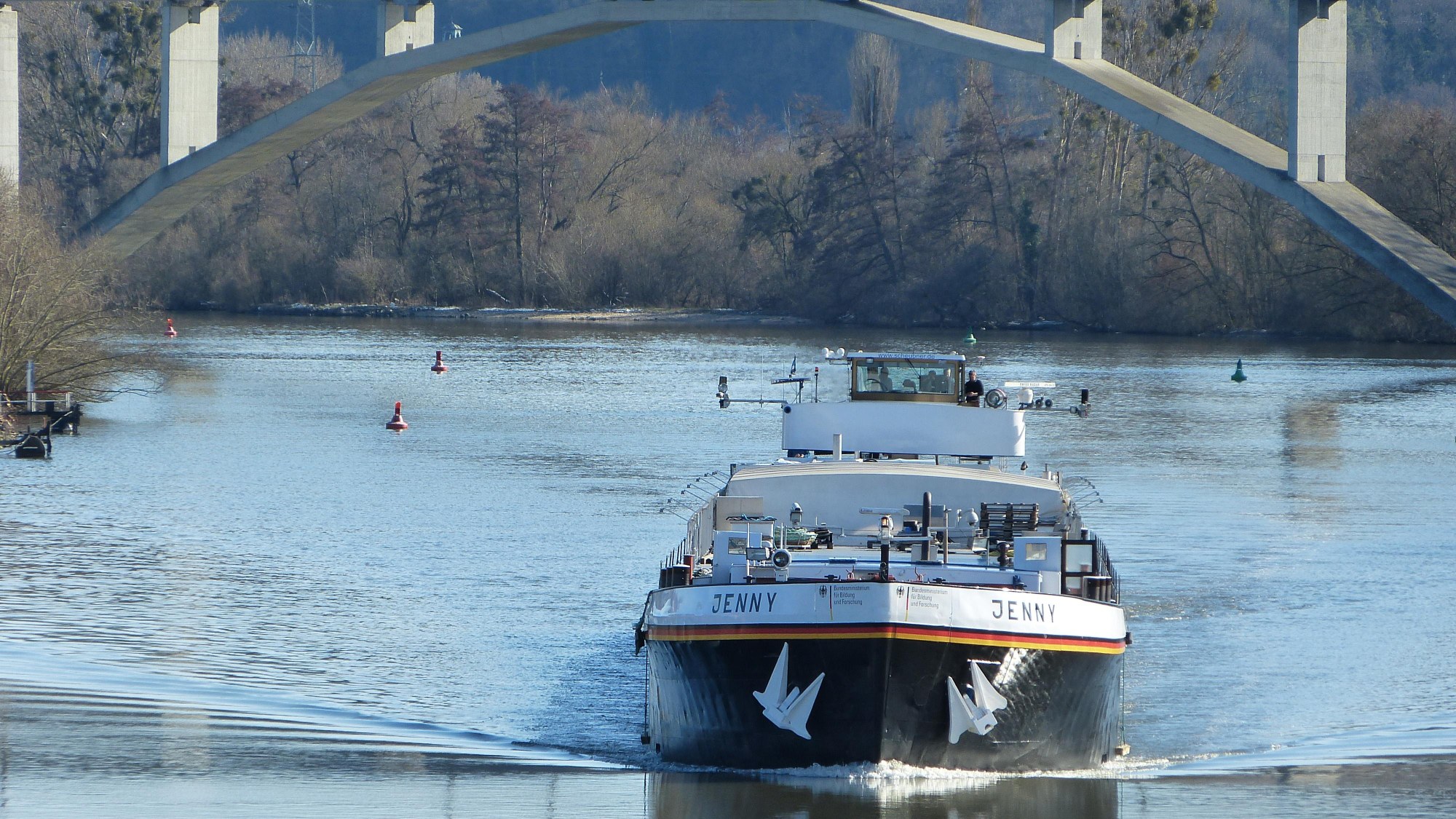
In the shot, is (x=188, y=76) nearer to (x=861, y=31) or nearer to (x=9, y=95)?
(x=9, y=95)

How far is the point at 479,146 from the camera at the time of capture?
277 feet

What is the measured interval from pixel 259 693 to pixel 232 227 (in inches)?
2858

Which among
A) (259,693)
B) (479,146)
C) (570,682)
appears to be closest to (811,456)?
(570,682)

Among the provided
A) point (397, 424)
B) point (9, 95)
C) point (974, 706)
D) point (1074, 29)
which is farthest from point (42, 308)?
point (974, 706)

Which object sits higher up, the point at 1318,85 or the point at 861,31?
the point at 861,31

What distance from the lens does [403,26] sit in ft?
153

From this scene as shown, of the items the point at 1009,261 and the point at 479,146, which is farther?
the point at 479,146

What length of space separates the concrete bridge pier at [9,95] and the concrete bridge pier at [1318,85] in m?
24.0

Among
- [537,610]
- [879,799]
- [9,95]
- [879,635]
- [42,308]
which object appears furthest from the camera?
[9,95]

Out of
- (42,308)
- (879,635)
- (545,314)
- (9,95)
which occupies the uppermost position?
(9,95)

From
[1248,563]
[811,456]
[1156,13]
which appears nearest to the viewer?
[811,456]

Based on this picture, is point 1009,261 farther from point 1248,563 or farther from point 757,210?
point 1248,563

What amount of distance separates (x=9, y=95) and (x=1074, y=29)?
20952 mm

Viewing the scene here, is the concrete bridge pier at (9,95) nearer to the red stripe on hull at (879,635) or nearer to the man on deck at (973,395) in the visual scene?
the man on deck at (973,395)
